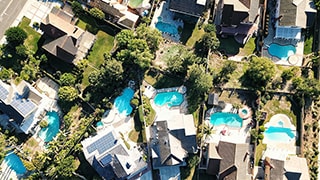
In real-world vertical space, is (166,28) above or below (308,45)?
below

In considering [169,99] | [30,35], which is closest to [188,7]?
[169,99]

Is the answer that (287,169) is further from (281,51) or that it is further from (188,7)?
(188,7)

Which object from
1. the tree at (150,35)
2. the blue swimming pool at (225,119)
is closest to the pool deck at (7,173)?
the tree at (150,35)

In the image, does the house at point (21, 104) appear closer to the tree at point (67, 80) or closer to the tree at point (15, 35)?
the tree at point (67, 80)

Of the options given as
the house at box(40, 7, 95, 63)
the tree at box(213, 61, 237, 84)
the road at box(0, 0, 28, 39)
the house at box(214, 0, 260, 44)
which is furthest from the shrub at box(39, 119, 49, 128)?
the house at box(214, 0, 260, 44)

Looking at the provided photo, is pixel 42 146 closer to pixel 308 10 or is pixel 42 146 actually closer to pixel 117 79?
pixel 117 79

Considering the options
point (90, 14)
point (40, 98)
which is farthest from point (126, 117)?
point (90, 14)
